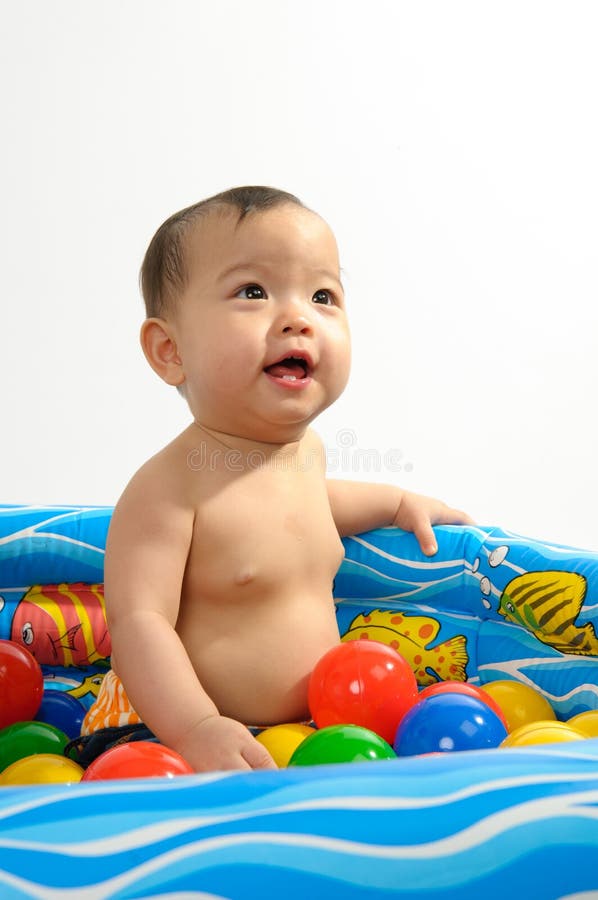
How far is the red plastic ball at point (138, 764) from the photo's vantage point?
3.00ft

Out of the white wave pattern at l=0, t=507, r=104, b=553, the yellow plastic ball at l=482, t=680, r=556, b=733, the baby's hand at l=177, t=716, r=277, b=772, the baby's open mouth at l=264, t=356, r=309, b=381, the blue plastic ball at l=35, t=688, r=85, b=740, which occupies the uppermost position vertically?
the baby's open mouth at l=264, t=356, r=309, b=381

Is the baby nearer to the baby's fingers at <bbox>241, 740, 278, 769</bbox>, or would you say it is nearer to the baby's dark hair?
the baby's dark hair

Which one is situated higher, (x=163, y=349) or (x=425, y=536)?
(x=163, y=349)

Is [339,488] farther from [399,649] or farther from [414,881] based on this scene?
[414,881]

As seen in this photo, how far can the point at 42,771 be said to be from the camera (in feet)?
3.50

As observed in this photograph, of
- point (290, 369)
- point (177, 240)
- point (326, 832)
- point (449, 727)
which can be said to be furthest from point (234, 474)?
point (326, 832)

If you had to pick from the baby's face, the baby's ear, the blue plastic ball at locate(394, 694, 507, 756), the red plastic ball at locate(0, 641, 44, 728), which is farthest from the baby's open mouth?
the red plastic ball at locate(0, 641, 44, 728)

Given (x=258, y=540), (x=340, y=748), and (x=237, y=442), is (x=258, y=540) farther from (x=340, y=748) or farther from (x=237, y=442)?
(x=340, y=748)

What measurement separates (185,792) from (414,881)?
0.51 ft

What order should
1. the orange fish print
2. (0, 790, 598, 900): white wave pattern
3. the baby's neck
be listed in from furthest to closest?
the orange fish print
the baby's neck
(0, 790, 598, 900): white wave pattern

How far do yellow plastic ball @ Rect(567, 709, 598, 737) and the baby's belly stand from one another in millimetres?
300

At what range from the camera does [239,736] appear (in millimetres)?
1021

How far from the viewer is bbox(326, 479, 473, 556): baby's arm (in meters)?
1.47

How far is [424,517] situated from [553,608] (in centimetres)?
24
